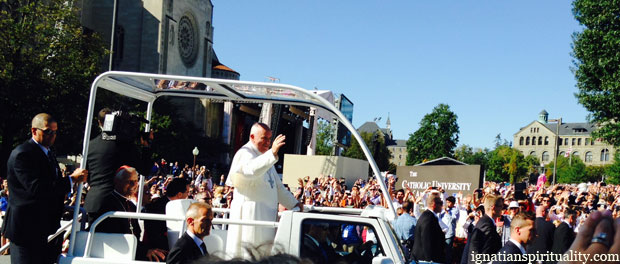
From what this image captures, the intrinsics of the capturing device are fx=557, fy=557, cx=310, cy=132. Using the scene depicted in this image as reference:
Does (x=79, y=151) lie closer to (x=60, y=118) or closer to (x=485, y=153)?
(x=60, y=118)

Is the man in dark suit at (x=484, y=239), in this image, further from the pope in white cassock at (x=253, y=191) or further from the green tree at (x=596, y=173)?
the green tree at (x=596, y=173)

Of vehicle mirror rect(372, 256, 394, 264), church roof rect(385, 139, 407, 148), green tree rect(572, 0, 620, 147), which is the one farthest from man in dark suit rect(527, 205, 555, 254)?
church roof rect(385, 139, 407, 148)

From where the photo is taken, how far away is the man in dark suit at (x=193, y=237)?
4.30m

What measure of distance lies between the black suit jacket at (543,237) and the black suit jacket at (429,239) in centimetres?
129

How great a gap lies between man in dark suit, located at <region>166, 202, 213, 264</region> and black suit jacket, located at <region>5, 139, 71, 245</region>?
4.44 ft

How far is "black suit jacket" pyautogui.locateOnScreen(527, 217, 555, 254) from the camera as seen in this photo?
774 cm

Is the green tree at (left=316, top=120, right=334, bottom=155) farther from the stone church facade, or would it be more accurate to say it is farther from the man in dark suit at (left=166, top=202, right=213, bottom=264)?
the man in dark suit at (left=166, top=202, right=213, bottom=264)

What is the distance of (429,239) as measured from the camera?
756cm

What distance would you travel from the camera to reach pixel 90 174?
5.75 m

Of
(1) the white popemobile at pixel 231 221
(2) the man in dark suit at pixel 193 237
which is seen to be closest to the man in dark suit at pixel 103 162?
(1) the white popemobile at pixel 231 221

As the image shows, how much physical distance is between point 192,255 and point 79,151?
34.3 meters

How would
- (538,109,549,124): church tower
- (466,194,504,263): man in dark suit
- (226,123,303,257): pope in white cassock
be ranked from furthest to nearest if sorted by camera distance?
(538,109,549,124): church tower
(466,194,504,263): man in dark suit
(226,123,303,257): pope in white cassock


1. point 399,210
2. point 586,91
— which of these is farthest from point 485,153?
point 399,210

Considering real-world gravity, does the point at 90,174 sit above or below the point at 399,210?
above
